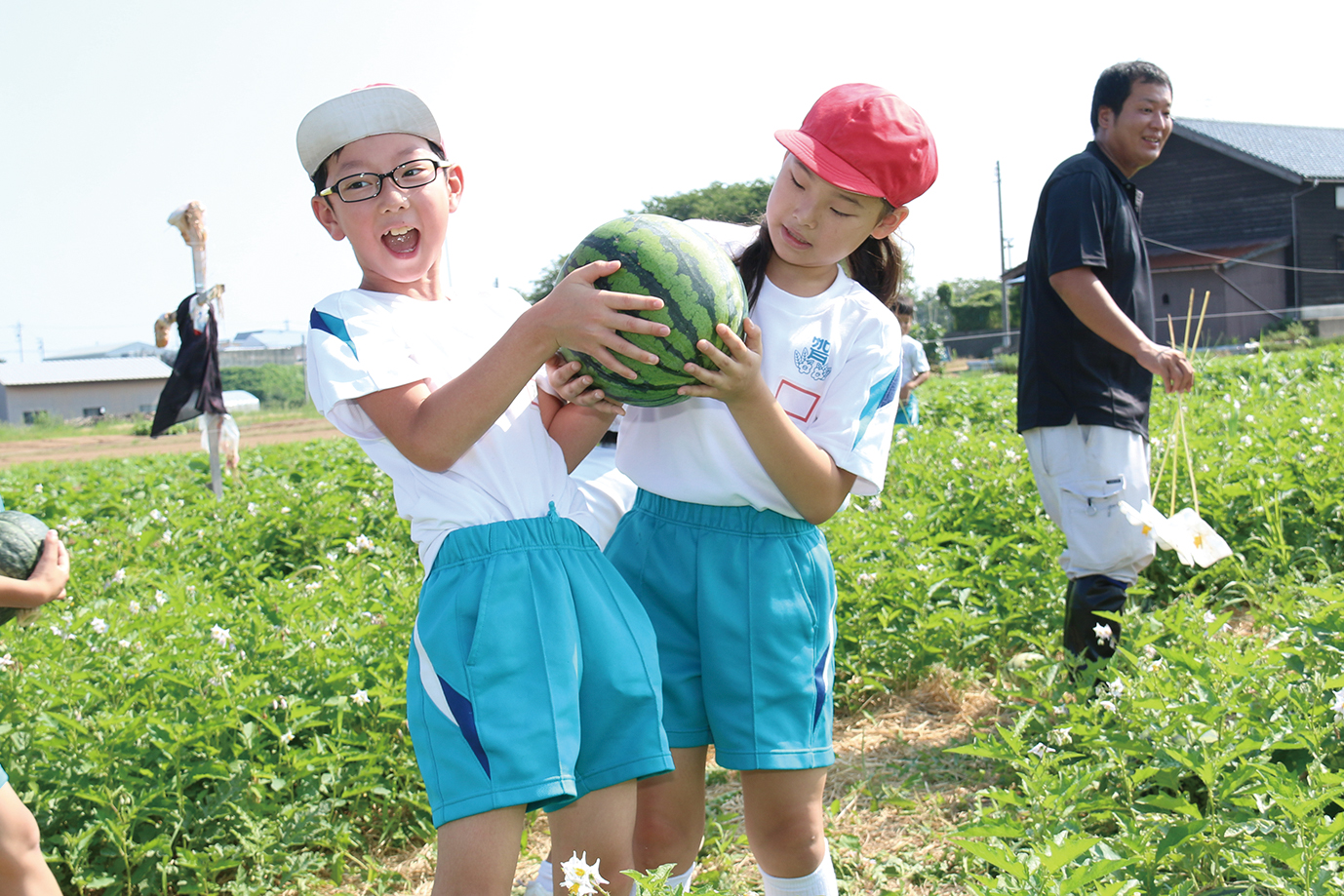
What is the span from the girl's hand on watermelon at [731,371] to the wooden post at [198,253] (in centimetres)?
698

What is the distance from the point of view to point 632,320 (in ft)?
5.61

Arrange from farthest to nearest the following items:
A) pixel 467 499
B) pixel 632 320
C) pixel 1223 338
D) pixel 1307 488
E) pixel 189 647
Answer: pixel 1223 338 → pixel 1307 488 → pixel 189 647 → pixel 467 499 → pixel 632 320

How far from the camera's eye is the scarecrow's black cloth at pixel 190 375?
7949 millimetres

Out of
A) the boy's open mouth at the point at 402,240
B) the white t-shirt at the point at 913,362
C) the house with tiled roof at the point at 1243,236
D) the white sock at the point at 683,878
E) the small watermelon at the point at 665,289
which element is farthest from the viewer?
the house with tiled roof at the point at 1243,236

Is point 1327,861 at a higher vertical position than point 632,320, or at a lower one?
lower

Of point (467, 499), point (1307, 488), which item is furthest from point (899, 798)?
point (1307, 488)

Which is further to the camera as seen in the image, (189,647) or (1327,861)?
(189,647)

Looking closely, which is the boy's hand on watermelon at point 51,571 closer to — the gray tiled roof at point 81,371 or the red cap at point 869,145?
the red cap at point 869,145

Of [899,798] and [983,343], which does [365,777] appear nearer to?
[899,798]

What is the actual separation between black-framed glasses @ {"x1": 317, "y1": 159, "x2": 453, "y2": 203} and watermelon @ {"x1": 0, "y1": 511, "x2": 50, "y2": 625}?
1.45m

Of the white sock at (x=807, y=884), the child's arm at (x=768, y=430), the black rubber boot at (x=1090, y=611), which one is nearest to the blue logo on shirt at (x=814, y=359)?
the child's arm at (x=768, y=430)

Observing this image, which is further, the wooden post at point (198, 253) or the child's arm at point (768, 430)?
the wooden post at point (198, 253)

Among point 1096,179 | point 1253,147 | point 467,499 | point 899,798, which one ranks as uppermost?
point 1253,147

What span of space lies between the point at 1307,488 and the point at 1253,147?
112 feet
